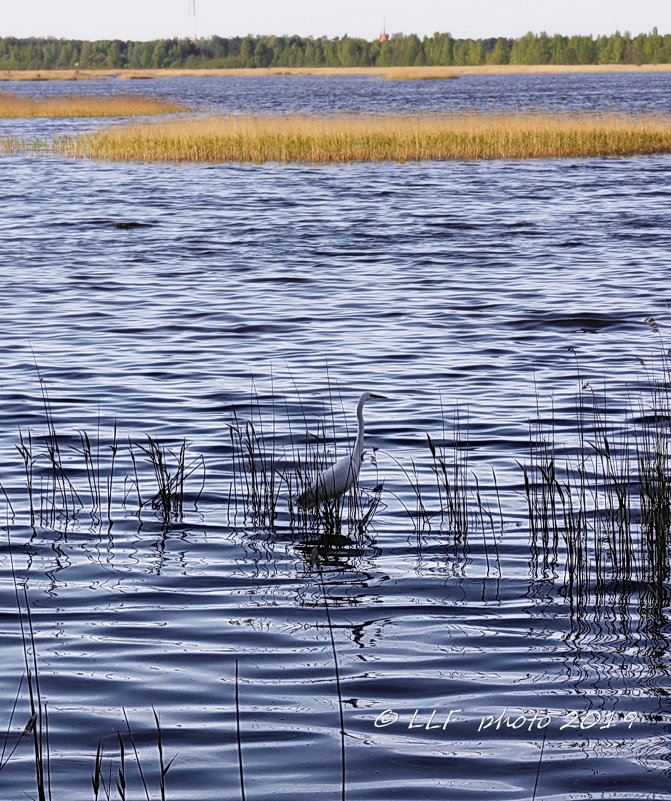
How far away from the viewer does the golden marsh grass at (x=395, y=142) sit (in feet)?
125

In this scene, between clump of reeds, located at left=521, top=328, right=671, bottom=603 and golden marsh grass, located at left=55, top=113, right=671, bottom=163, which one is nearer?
clump of reeds, located at left=521, top=328, right=671, bottom=603

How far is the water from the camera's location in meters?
4.95

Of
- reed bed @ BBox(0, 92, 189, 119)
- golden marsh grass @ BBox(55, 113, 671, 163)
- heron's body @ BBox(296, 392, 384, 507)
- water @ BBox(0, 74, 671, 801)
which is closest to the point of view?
water @ BBox(0, 74, 671, 801)

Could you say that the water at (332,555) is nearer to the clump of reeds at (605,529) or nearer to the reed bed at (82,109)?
the clump of reeds at (605,529)

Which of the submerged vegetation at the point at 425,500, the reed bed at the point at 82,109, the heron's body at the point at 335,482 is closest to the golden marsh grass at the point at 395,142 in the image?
the reed bed at the point at 82,109

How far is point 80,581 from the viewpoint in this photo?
6.95m

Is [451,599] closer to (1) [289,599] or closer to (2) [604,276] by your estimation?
(1) [289,599]

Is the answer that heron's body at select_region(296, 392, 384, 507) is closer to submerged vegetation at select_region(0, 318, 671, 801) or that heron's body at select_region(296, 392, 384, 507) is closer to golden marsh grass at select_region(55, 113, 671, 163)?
submerged vegetation at select_region(0, 318, 671, 801)

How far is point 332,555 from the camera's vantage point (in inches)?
292

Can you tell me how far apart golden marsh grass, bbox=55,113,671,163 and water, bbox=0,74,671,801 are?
1491 cm

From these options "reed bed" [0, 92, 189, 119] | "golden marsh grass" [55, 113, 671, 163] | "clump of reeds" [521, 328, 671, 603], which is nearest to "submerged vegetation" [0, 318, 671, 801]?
"clump of reeds" [521, 328, 671, 603]

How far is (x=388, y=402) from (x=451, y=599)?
4.96m

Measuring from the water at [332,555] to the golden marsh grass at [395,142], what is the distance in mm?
14913

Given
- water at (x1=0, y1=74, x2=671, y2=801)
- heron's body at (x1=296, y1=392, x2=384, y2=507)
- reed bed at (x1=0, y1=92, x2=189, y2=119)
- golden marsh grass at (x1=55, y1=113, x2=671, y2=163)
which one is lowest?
water at (x1=0, y1=74, x2=671, y2=801)
